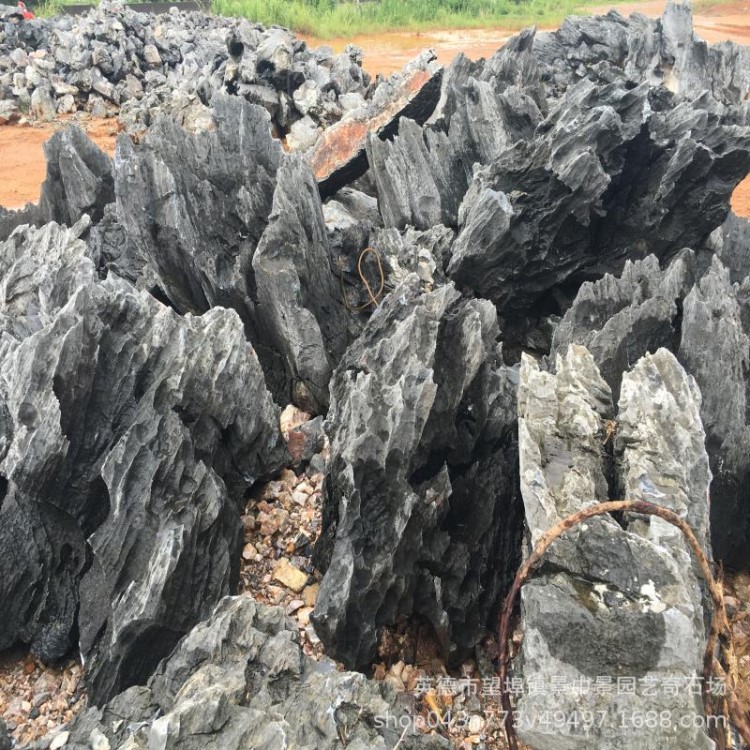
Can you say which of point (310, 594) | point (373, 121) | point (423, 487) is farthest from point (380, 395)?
point (373, 121)

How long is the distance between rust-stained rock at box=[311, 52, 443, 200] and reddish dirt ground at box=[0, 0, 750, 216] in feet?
31.9

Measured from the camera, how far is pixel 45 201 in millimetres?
11023

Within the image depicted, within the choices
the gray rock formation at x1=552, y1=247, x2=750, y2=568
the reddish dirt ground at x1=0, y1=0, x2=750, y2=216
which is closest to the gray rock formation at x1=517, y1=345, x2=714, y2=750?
the gray rock formation at x1=552, y1=247, x2=750, y2=568

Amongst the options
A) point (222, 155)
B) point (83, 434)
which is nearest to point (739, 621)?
point (83, 434)

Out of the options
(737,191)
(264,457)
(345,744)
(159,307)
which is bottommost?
(345,744)

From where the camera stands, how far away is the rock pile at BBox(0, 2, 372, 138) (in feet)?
70.6

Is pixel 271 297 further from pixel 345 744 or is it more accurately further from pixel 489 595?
pixel 345 744

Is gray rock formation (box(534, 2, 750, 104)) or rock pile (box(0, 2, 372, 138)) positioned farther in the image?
rock pile (box(0, 2, 372, 138))

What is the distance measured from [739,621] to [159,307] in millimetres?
5858

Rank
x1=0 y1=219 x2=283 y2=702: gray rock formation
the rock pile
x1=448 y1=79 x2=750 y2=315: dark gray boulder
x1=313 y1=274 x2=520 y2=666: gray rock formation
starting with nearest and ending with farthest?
x1=313 y1=274 x2=520 y2=666: gray rock formation
x1=0 y1=219 x2=283 y2=702: gray rock formation
x1=448 y1=79 x2=750 y2=315: dark gray boulder
the rock pile

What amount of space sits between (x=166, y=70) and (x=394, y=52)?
46.3 ft

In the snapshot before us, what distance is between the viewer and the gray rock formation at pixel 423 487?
16.5ft

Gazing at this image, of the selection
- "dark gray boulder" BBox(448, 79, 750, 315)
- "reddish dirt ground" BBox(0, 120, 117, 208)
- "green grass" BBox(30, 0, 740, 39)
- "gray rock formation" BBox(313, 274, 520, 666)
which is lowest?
"gray rock formation" BBox(313, 274, 520, 666)

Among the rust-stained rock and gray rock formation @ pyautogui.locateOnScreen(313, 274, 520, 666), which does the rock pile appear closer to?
the rust-stained rock
